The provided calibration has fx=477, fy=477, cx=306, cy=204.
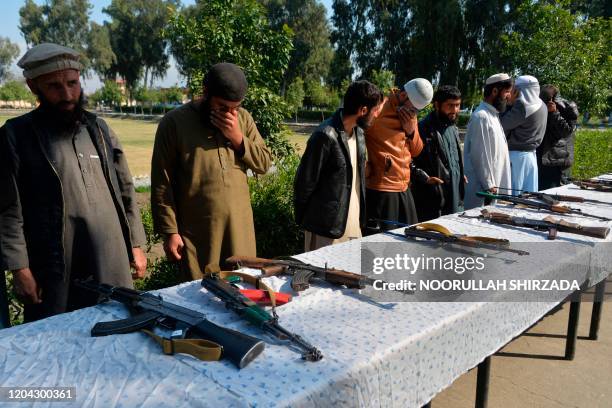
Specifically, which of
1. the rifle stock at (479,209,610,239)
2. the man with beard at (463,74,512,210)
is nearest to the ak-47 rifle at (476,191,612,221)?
the rifle stock at (479,209,610,239)

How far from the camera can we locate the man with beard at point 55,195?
82.0 inches

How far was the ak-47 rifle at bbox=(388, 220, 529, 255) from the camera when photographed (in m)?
2.38

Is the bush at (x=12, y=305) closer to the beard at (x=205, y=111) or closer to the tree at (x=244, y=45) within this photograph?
the beard at (x=205, y=111)

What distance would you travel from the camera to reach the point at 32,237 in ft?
7.07

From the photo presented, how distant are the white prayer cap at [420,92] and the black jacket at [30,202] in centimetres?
237

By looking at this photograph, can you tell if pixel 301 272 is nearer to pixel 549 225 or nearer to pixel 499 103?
pixel 549 225

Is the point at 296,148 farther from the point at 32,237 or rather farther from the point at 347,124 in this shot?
the point at 32,237

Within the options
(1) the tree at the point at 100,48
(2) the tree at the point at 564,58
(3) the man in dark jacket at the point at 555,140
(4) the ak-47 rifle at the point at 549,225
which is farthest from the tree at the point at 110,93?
(4) the ak-47 rifle at the point at 549,225

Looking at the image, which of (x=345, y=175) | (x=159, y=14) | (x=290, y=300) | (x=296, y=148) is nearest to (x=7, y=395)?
(x=290, y=300)

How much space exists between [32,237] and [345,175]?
6.02 feet

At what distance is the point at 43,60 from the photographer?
82.0 inches

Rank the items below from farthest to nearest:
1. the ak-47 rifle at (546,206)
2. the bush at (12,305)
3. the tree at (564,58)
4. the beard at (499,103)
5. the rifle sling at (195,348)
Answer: the tree at (564,58)
the beard at (499,103)
the ak-47 rifle at (546,206)
the bush at (12,305)
the rifle sling at (195,348)

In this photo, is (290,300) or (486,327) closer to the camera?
(290,300)

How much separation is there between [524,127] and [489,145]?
42.5 inches
